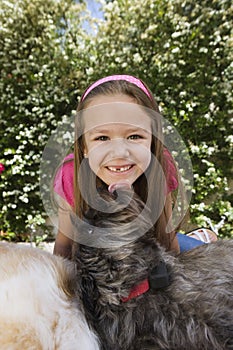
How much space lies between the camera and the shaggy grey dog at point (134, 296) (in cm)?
92

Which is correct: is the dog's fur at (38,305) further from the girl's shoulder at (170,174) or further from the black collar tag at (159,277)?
the girl's shoulder at (170,174)

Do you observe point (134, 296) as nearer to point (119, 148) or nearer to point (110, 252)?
point (110, 252)

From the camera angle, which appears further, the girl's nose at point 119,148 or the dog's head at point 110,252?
the girl's nose at point 119,148

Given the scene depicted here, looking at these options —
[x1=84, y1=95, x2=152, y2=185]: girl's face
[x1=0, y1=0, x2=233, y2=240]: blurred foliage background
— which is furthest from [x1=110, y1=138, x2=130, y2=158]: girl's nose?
[x1=0, y1=0, x2=233, y2=240]: blurred foliage background

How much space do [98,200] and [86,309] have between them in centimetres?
25

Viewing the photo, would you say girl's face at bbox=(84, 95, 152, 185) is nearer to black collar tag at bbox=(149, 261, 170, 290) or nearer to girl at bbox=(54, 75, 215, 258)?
girl at bbox=(54, 75, 215, 258)

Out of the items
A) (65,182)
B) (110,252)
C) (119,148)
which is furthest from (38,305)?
(65,182)

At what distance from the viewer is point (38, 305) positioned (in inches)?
32.5

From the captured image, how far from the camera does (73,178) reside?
2.21 m

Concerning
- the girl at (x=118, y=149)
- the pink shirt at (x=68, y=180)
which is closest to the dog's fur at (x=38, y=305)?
the girl at (x=118, y=149)

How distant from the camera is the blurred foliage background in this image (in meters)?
5.41

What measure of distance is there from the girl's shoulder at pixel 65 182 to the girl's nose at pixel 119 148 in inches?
16.3

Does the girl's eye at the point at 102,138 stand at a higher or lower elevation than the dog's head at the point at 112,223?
higher

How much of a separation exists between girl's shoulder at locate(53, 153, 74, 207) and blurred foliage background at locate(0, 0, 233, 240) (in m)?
3.11
